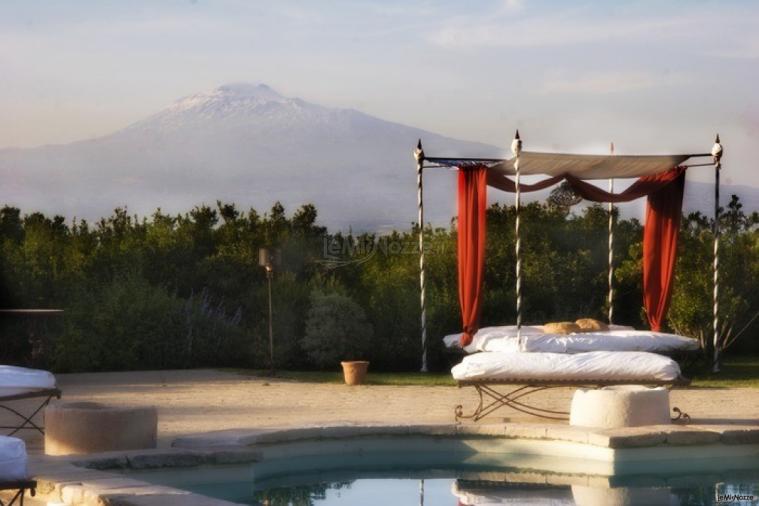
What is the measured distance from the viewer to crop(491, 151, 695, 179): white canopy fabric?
39.8 feet

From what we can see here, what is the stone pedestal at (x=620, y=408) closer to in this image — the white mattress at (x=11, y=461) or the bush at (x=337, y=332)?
the white mattress at (x=11, y=461)

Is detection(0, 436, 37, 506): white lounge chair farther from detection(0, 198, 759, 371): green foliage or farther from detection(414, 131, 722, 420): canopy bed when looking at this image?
detection(0, 198, 759, 371): green foliage

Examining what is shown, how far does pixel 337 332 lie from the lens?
1406cm

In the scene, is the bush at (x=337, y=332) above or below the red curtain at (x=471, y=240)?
below

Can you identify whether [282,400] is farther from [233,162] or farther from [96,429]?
[233,162]

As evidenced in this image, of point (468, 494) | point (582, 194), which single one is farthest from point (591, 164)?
point (468, 494)

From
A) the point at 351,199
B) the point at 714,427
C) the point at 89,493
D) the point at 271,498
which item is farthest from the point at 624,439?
the point at 351,199

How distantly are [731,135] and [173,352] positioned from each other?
25.9ft

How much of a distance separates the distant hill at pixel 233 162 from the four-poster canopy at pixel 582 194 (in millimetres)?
25621

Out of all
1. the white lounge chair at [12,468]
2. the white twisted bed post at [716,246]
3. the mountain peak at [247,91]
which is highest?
the mountain peak at [247,91]

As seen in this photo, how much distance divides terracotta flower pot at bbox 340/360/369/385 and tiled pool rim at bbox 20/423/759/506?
3944 mm

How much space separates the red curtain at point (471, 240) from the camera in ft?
40.1

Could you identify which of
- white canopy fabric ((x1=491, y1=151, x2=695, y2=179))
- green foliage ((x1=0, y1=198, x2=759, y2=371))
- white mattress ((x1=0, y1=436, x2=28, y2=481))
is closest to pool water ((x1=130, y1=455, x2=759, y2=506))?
white mattress ((x1=0, y1=436, x2=28, y2=481))

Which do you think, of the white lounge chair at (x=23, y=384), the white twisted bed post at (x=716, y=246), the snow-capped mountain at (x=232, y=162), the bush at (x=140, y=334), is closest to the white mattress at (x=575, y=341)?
the white twisted bed post at (x=716, y=246)
